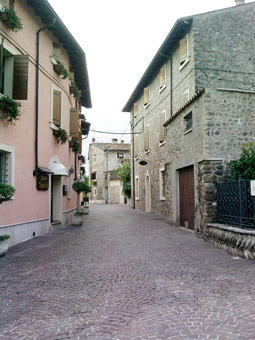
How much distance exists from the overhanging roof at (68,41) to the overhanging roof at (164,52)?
372 centimetres

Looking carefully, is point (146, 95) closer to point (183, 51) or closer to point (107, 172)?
point (183, 51)

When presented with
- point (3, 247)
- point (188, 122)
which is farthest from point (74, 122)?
point (3, 247)

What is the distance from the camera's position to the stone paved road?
10.5 ft

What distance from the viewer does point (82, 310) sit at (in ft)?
12.3

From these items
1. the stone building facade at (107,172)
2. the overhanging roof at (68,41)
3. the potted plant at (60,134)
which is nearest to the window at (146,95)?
the overhanging roof at (68,41)

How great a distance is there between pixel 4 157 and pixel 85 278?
4.57 metres

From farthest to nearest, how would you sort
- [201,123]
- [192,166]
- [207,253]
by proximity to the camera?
[192,166] → [201,123] → [207,253]

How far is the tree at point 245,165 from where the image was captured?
7895 millimetres

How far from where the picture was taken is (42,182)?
10250 mm

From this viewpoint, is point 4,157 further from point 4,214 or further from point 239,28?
point 239,28

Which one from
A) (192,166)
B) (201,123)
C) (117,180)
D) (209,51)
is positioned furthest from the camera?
(117,180)

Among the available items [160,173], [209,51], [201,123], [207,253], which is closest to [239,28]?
[209,51]

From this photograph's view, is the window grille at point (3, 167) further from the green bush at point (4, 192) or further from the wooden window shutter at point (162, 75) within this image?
the wooden window shutter at point (162, 75)

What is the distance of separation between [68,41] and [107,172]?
94.9 feet
